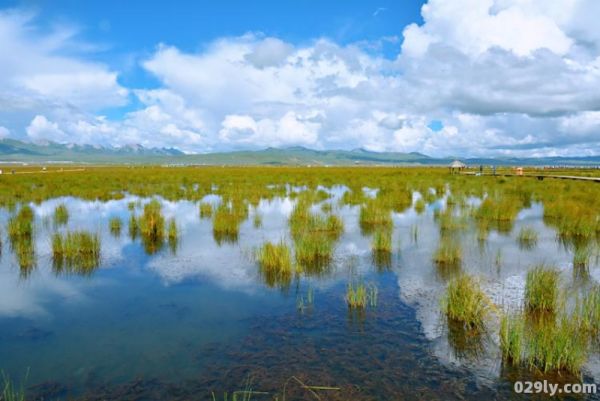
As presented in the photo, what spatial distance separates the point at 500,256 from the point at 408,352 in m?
7.36

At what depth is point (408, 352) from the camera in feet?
21.7

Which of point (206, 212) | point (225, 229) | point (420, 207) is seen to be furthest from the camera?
point (420, 207)

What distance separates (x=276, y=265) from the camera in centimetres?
1127

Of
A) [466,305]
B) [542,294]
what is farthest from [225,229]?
[542,294]

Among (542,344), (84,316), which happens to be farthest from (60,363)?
(542,344)

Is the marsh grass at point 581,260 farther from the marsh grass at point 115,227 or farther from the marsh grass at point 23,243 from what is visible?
the marsh grass at point 115,227

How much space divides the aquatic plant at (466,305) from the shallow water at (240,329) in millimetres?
286

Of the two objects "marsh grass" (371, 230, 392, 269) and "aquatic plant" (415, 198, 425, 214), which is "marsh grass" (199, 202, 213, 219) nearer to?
"marsh grass" (371, 230, 392, 269)

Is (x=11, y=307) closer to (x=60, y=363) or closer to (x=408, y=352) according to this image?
(x=60, y=363)

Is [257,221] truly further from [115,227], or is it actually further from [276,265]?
[276,265]

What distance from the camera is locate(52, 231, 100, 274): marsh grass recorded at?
40.0 feet

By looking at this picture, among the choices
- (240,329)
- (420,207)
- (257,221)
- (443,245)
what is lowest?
(240,329)

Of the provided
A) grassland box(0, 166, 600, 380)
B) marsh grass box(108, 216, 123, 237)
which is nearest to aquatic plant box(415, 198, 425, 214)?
grassland box(0, 166, 600, 380)

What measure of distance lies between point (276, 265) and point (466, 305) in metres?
5.22
